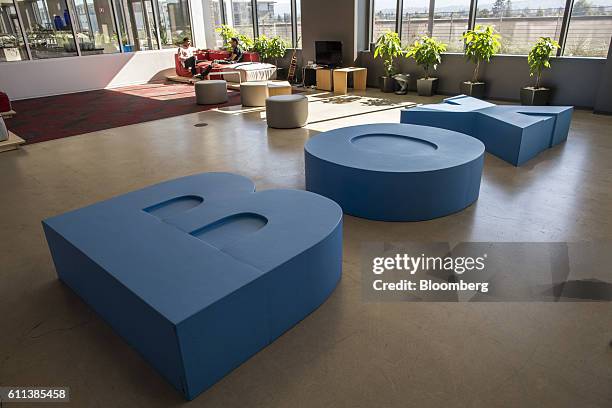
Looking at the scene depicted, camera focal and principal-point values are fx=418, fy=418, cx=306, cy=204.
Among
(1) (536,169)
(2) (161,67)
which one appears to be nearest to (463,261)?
(1) (536,169)

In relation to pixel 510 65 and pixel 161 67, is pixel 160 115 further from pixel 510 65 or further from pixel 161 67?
pixel 510 65

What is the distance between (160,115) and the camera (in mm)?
8742

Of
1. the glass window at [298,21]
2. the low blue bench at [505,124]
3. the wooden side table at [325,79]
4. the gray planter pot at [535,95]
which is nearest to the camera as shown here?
the low blue bench at [505,124]

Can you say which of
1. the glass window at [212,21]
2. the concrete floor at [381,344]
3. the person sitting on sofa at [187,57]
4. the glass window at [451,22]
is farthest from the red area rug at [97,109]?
the glass window at [451,22]

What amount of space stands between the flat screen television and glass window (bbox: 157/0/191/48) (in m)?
5.56

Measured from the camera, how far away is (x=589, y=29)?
25.3 ft

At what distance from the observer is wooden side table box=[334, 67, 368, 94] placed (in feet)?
34.0

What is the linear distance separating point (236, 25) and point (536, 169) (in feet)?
39.7

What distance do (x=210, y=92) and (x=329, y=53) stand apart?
11.3ft

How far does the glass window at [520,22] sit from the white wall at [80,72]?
949 cm

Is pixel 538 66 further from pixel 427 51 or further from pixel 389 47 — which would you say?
pixel 389 47

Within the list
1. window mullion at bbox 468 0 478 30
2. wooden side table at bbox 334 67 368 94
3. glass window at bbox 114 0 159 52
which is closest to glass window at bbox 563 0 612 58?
window mullion at bbox 468 0 478 30

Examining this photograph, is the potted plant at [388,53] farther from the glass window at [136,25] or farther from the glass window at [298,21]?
the glass window at [136,25]

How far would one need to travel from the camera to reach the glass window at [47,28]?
10.8m
